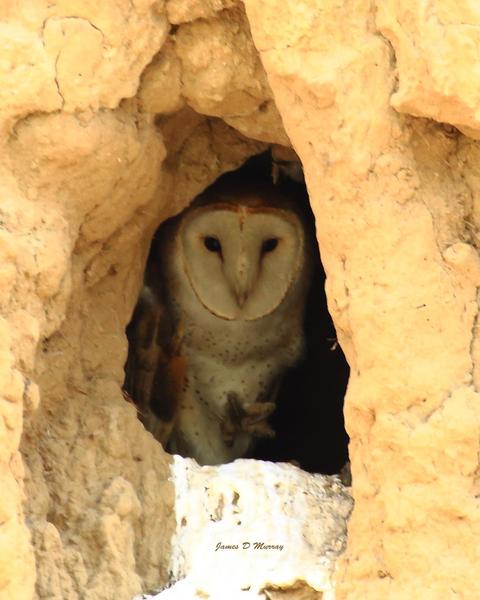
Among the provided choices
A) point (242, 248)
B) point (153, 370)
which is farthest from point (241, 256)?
point (153, 370)

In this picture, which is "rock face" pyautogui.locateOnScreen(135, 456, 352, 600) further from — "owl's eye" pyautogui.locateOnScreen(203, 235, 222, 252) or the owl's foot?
"owl's eye" pyautogui.locateOnScreen(203, 235, 222, 252)

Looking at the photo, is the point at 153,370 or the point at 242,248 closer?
the point at 153,370

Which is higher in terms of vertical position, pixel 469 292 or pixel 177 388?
pixel 469 292

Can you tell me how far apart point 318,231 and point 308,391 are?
5.45 ft

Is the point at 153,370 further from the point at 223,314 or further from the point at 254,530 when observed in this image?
the point at 254,530

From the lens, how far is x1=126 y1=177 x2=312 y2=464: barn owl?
12.7 ft

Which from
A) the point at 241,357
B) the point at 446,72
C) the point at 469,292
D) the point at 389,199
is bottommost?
the point at 241,357


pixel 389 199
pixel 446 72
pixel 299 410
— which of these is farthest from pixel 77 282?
pixel 299 410

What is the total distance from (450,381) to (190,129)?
3.54 ft

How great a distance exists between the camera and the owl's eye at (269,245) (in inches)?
161

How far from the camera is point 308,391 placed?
423 centimetres

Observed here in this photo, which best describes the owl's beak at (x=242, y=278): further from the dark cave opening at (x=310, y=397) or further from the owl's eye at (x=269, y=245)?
the dark cave opening at (x=310, y=397)

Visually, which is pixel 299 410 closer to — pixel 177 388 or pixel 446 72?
pixel 177 388

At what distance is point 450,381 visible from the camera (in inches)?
95.3
